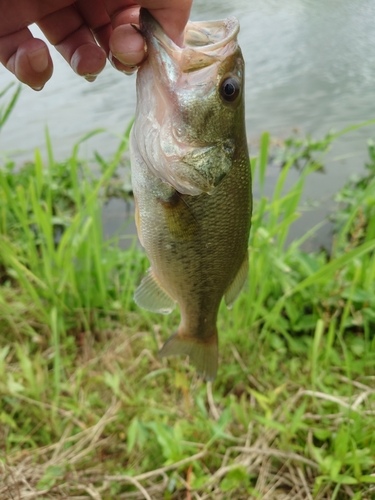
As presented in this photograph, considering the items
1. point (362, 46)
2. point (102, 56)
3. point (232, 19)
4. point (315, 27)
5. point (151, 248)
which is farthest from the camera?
point (315, 27)

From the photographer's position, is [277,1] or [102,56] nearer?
[102,56]

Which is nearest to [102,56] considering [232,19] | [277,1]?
[232,19]

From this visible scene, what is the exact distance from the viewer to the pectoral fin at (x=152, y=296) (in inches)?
62.7

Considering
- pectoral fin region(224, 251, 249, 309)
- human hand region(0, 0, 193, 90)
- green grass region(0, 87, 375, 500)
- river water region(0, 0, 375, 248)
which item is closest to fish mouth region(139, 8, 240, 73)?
human hand region(0, 0, 193, 90)

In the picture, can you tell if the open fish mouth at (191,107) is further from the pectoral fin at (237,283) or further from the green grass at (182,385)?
the green grass at (182,385)

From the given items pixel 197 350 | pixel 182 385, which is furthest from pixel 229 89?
pixel 182 385

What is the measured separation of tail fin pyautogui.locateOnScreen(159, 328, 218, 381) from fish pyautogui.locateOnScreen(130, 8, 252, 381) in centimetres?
36

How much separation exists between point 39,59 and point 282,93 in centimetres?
571

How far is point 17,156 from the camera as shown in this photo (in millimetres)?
5375

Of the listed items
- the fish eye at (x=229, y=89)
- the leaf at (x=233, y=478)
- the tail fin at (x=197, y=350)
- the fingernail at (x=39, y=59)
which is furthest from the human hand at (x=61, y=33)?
the leaf at (x=233, y=478)

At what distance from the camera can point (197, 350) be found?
1.75 metres

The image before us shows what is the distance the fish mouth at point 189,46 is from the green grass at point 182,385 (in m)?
1.00

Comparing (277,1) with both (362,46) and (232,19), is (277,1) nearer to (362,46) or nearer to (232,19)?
(362,46)

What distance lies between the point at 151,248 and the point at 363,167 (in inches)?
152
